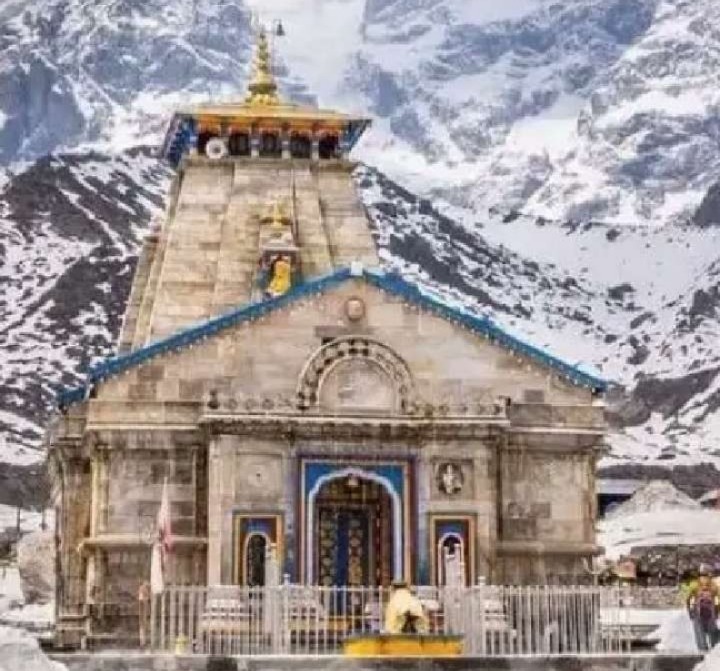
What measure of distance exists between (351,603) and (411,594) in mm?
7799

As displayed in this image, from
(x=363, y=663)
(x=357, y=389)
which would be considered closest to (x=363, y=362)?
(x=357, y=389)

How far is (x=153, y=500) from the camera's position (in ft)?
154

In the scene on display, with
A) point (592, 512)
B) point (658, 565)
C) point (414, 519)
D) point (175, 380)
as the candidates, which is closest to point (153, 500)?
point (175, 380)

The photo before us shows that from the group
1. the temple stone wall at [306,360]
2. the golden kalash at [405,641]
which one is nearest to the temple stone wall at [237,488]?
the temple stone wall at [306,360]

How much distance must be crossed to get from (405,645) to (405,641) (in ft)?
0.27

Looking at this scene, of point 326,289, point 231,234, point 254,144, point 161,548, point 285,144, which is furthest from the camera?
point 285,144

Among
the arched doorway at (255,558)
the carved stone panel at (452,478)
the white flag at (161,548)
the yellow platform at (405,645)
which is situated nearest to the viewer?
the yellow platform at (405,645)

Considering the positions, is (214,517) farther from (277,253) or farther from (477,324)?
(277,253)

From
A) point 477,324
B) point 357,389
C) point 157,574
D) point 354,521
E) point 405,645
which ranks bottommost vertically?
point 405,645

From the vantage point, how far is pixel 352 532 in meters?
48.1

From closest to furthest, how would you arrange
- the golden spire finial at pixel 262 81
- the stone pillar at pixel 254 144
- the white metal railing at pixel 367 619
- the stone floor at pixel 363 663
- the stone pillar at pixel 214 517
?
the stone floor at pixel 363 663
the white metal railing at pixel 367 619
the stone pillar at pixel 214 517
the stone pillar at pixel 254 144
the golden spire finial at pixel 262 81

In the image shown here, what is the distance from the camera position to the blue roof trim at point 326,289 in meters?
47.5

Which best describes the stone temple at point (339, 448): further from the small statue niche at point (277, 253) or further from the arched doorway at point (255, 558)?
the small statue niche at point (277, 253)

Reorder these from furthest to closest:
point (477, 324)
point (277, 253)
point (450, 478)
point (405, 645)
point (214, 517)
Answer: point (277, 253)
point (477, 324)
point (450, 478)
point (214, 517)
point (405, 645)
